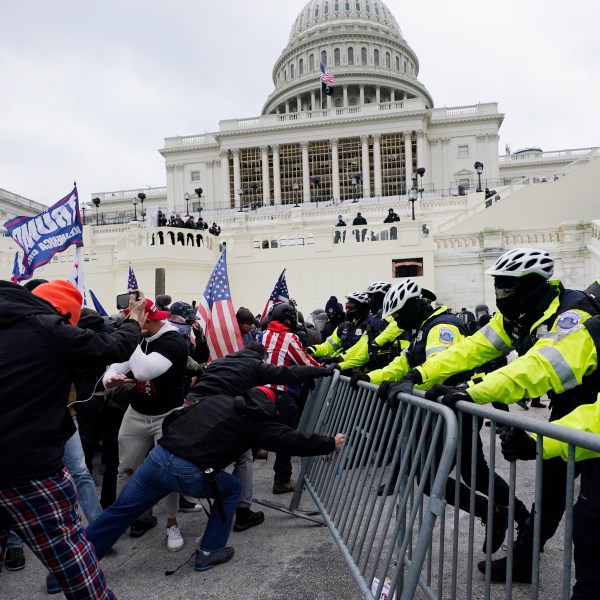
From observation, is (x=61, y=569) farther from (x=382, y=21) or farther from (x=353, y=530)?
(x=382, y=21)

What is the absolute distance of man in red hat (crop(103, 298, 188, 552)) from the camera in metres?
4.18

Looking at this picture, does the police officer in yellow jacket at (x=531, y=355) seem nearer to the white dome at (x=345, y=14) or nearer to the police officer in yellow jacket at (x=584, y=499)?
the police officer in yellow jacket at (x=584, y=499)

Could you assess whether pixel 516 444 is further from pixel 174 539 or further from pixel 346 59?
pixel 346 59

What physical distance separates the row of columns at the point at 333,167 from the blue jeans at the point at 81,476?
56245mm

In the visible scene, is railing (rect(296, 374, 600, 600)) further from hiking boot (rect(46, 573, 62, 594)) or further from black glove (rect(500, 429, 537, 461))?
hiking boot (rect(46, 573, 62, 594))

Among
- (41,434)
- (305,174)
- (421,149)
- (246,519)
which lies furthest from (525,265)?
(421,149)

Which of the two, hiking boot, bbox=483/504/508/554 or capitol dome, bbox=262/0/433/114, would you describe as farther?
capitol dome, bbox=262/0/433/114

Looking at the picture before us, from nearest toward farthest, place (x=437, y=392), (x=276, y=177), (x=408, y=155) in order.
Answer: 1. (x=437, y=392)
2. (x=408, y=155)
3. (x=276, y=177)

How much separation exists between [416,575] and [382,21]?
90.9 m

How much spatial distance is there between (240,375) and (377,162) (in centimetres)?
5837

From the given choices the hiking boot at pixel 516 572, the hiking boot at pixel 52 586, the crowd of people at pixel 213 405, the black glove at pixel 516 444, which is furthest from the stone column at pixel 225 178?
the black glove at pixel 516 444

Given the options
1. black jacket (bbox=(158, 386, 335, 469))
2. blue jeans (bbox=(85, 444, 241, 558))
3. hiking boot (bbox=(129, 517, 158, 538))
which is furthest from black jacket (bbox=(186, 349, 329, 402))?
hiking boot (bbox=(129, 517, 158, 538))

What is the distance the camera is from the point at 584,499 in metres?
2.17

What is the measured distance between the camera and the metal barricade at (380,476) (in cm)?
244
